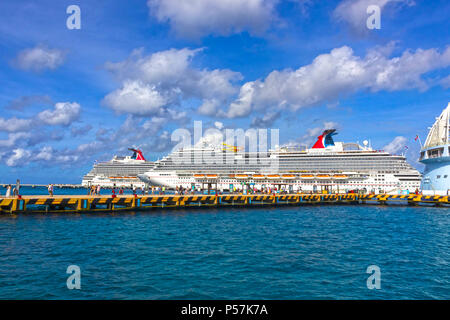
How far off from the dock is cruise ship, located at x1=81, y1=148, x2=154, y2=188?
267 feet

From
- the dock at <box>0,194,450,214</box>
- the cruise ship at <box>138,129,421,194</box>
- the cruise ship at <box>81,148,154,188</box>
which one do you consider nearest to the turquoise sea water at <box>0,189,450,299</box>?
the dock at <box>0,194,450,214</box>

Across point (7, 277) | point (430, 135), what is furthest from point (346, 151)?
point (7, 277)

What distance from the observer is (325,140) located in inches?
3888

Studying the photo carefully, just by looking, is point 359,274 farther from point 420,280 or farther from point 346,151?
point 346,151

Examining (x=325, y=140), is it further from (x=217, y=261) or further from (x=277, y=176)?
(x=217, y=261)

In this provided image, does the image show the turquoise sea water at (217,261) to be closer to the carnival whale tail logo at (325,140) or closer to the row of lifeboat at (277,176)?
the row of lifeboat at (277,176)


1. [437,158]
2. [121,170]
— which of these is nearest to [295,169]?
[437,158]

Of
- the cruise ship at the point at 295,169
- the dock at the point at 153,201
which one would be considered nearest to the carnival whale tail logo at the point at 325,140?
the cruise ship at the point at 295,169

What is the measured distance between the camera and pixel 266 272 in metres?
13.4

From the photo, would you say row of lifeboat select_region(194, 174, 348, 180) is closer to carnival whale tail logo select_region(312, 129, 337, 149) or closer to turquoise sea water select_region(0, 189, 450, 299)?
carnival whale tail logo select_region(312, 129, 337, 149)

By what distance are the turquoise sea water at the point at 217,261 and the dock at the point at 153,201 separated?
4935 mm

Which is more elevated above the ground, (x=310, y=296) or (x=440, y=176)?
(x=440, y=176)
